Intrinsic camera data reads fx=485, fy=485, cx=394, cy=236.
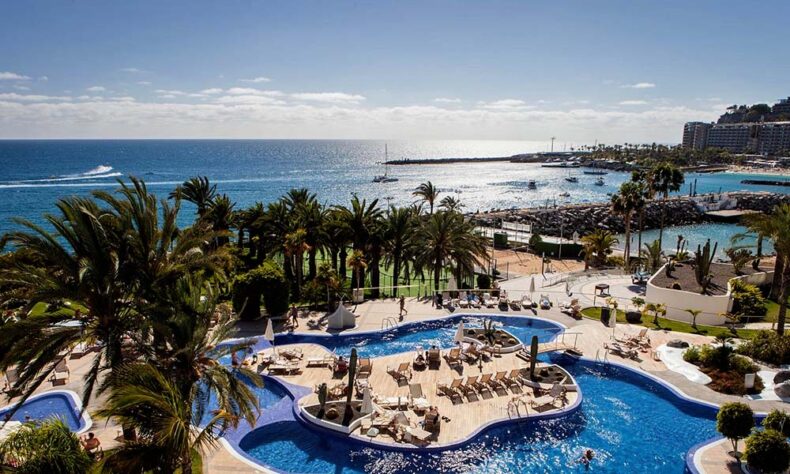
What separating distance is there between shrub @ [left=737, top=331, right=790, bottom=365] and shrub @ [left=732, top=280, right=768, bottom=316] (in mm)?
6053

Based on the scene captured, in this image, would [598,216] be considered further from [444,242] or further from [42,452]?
[42,452]

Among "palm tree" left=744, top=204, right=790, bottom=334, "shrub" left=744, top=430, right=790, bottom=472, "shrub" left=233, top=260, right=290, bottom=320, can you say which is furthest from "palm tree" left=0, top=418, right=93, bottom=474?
"palm tree" left=744, top=204, right=790, bottom=334

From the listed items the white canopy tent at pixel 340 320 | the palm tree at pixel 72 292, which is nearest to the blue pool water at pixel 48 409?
the palm tree at pixel 72 292

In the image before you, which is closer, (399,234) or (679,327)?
(679,327)

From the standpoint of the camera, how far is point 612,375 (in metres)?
21.6

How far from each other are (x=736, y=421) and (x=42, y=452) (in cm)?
1781

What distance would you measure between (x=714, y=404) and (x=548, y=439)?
7.11 metres

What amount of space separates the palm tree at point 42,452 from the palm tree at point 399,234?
24076 millimetres

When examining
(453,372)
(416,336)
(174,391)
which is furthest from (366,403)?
(416,336)

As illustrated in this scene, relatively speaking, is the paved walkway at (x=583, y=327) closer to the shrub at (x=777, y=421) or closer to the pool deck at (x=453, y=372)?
the pool deck at (x=453, y=372)

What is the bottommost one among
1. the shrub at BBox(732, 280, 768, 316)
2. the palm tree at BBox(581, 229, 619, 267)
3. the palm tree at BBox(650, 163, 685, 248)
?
the shrub at BBox(732, 280, 768, 316)

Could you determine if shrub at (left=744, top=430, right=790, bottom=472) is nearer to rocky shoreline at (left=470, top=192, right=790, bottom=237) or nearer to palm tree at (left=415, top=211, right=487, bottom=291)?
palm tree at (left=415, top=211, right=487, bottom=291)

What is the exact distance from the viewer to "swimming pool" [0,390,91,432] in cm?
1653

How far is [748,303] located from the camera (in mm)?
28594
